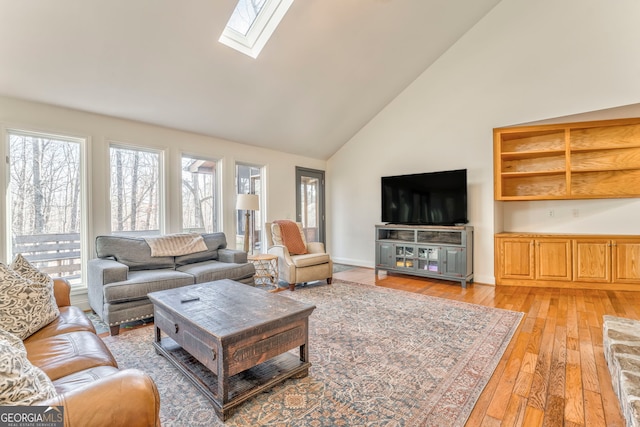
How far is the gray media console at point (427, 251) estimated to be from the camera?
14.2ft

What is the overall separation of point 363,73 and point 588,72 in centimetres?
285

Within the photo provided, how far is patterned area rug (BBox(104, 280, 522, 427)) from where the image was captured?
63.6 inches

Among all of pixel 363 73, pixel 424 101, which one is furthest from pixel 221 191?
pixel 424 101

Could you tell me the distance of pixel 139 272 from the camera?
3.24 meters

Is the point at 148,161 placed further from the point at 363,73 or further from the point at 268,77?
the point at 363,73

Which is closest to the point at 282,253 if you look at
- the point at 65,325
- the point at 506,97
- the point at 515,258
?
the point at 65,325

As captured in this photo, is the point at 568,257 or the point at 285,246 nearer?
the point at 568,257

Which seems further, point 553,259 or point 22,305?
point 553,259

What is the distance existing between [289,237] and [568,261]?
3.98m

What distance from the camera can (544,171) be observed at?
167 inches

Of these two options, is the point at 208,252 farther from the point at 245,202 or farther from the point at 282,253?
the point at 282,253

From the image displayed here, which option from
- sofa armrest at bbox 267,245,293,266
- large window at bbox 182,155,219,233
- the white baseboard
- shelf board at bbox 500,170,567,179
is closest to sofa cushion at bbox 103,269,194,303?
large window at bbox 182,155,219,233

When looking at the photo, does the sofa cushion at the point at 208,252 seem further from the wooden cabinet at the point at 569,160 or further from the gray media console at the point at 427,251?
the wooden cabinet at the point at 569,160

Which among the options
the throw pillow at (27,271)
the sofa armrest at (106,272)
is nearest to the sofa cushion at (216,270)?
the sofa armrest at (106,272)
